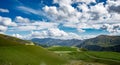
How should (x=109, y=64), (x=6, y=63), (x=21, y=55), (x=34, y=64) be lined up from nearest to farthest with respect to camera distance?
1. (x=6, y=63)
2. (x=34, y=64)
3. (x=21, y=55)
4. (x=109, y=64)

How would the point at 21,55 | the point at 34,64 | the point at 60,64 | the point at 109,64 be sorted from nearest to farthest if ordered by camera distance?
the point at 34,64 < the point at 21,55 < the point at 60,64 < the point at 109,64

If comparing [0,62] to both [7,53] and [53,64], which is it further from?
[53,64]

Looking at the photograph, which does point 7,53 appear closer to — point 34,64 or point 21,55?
point 21,55

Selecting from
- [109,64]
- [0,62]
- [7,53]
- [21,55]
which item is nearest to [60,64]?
[21,55]

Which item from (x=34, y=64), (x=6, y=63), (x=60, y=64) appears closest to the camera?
(x=6, y=63)

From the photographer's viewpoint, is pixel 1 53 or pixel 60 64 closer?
pixel 1 53

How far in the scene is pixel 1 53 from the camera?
64375 millimetres

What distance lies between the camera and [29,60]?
2571 inches

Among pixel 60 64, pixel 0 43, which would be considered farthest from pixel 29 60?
pixel 0 43

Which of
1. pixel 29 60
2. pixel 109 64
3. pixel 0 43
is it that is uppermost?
pixel 0 43

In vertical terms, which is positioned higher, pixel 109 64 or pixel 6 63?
pixel 6 63

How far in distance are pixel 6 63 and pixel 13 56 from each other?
27.1ft

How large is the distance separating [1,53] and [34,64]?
10883 mm

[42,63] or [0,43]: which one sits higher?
[0,43]
